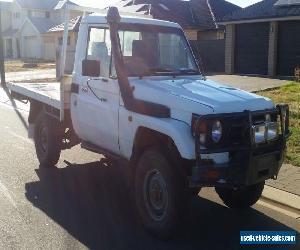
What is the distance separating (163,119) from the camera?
4992mm

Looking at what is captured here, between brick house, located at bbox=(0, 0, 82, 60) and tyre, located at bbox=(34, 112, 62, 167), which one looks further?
brick house, located at bbox=(0, 0, 82, 60)

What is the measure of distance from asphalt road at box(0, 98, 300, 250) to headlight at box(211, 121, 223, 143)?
1.14 meters

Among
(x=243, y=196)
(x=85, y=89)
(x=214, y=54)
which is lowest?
(x=243, y=196)

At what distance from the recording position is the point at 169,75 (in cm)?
604

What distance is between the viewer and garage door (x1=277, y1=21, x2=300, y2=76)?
22003 millimetres

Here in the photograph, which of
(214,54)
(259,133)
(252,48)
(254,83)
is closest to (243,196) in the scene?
(259,133)

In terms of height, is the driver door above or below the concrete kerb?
above

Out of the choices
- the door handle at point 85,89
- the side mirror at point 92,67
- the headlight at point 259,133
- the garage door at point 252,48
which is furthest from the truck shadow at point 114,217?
the garage door at point 252,48

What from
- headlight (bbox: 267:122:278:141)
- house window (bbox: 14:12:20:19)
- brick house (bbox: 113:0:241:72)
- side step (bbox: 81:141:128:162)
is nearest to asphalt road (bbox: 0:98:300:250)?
side step (bbox: 81:141:128:162)

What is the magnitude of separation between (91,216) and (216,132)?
1.93 metres

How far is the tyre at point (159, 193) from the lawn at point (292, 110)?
334 centimetres

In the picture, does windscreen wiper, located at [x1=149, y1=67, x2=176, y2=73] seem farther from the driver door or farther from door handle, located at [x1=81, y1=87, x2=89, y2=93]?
door handle, located at [x1=81, y1=87, x2=89, y2=93]

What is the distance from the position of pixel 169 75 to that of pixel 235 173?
1.87m

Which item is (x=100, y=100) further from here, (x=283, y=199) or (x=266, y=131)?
(x=283, y=199)
